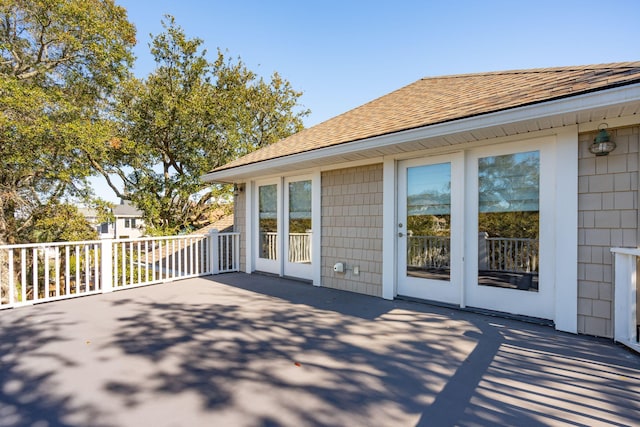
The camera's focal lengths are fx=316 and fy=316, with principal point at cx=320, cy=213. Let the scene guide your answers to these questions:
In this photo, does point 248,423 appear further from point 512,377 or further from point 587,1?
point 587,1

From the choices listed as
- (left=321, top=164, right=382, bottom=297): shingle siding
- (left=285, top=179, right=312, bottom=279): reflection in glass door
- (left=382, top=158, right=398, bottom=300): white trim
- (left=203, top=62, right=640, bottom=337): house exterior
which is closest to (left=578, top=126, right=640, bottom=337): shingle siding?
(left=203, top=62, right=640, bottom=337): house exterior

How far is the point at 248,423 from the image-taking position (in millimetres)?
1754

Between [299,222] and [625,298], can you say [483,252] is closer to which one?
[625,298]

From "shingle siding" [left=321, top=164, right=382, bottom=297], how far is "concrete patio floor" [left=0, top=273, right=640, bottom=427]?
3.35 ft

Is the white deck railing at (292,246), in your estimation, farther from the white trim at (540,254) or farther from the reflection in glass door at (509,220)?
the reflection in glass door at (509,220)

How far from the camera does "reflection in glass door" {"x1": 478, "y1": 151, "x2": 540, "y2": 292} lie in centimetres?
352

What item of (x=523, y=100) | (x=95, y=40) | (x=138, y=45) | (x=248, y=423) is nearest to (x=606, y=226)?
(x=523, y=100)

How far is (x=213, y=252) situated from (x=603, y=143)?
636cm

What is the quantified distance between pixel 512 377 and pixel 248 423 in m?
1.84

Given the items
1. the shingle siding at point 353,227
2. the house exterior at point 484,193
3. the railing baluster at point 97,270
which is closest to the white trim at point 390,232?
the house exterior at point 484,193

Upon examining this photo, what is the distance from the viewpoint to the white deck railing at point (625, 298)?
2.75 meters

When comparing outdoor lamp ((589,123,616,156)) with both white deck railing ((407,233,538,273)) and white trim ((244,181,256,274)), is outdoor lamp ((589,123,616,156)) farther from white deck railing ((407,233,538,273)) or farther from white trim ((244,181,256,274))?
white trim ((244,181,256,274))

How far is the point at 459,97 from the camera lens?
441 cm

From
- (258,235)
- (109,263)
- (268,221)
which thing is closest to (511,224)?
(268,221)
